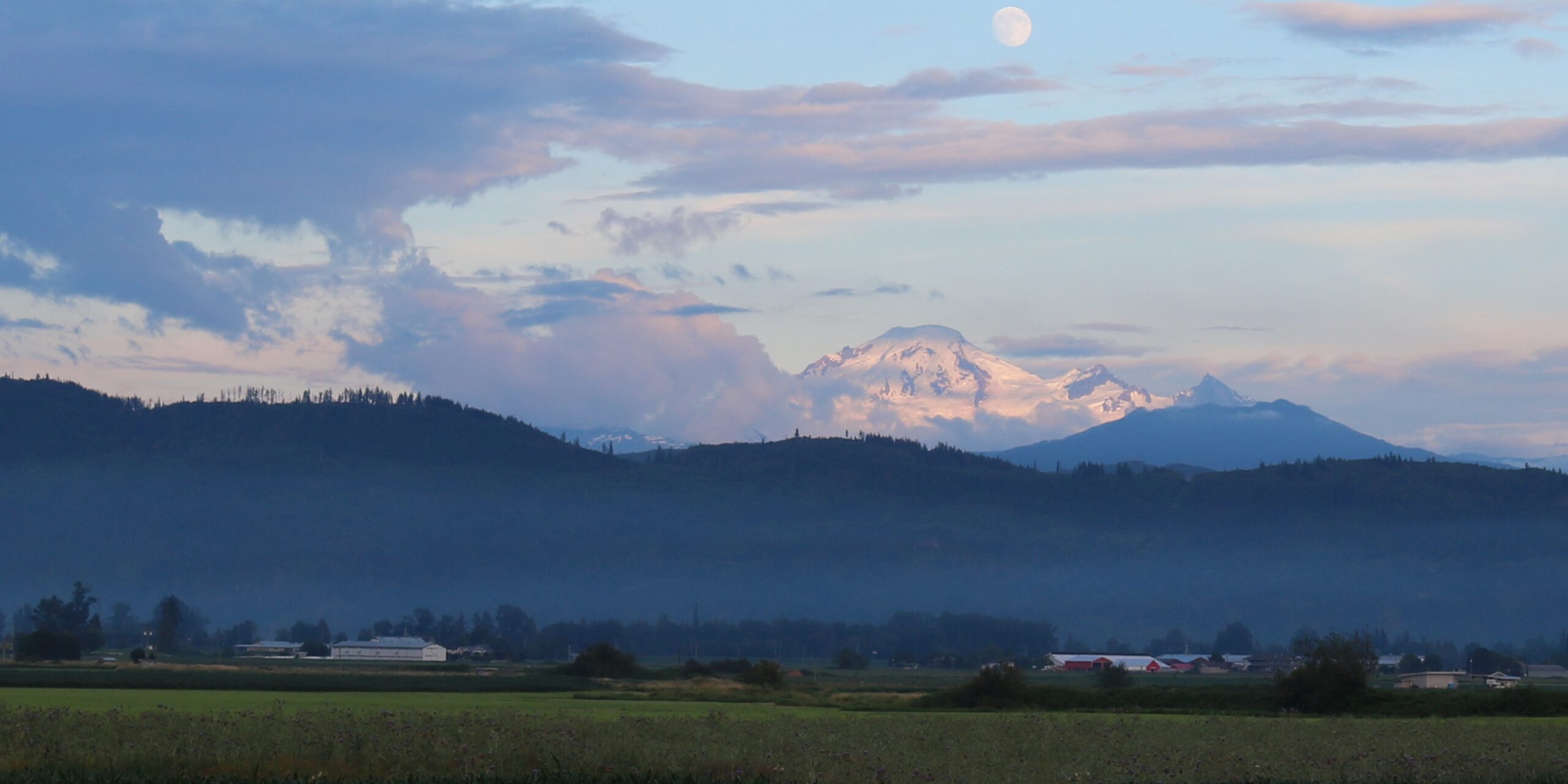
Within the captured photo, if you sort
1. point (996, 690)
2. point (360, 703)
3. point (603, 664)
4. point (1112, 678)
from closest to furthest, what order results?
point (360, 703), point (996, 690), point (1112, 678), point (603, 664)

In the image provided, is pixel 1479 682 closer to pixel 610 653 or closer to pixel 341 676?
pixel 610 653

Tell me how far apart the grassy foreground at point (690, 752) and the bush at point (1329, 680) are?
3857cm

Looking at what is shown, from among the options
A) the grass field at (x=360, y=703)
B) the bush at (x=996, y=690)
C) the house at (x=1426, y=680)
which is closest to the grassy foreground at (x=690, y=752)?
A: the grass field at (x=360, y=703)

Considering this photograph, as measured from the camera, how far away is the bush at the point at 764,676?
113 m

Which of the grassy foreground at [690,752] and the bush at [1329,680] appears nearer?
the grassy foreground at [690,752]

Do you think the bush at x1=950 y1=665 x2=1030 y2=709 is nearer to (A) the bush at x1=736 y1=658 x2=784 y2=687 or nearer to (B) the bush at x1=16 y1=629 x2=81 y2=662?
(A) the bush at x1=736 y1=658 x2=784 y2=687

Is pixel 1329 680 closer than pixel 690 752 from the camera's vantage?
No

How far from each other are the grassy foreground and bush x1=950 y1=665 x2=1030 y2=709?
41087mm

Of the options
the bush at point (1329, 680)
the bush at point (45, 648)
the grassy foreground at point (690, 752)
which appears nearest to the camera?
Answer: the grassy foreground at point (690, 752)

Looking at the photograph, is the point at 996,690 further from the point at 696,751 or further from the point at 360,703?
the point at 696,751

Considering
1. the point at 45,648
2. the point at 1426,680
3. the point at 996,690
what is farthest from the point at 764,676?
the point at 45,648

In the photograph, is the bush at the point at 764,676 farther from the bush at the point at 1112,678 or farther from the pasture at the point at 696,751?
the pasture at the point at 696,751

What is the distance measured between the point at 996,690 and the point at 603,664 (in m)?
53.3

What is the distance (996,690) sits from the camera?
9300 cm
